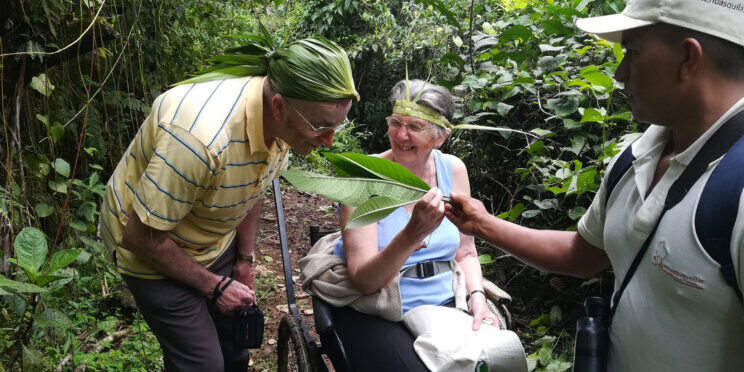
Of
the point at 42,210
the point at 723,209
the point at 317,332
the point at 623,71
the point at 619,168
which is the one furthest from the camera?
the point at 42,210

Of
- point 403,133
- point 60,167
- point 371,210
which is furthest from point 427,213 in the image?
point 60,167

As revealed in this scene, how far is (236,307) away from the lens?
86.3 inches

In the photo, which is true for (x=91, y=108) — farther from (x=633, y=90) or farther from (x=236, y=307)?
(x=633, y=90)

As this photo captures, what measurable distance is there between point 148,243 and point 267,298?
89.8 inches

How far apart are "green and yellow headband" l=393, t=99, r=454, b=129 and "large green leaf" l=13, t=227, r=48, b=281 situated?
1.42 metres

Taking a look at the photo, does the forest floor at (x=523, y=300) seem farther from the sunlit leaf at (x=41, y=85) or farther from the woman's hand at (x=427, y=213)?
the sunlit leaf at (x=41, y=85)

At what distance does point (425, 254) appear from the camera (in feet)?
7.20

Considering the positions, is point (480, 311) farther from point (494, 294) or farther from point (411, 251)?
point (411, 251)

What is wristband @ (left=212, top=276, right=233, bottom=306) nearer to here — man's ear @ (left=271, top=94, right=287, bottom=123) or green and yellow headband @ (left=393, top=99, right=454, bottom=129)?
man's ear @ (left=271, top=94, right=287, bottom=123)

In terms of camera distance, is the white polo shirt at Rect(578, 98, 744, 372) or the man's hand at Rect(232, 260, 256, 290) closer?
the white polo shirt at Rect(578, 98, 744, 372)

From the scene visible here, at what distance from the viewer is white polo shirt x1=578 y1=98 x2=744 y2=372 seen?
1.04m

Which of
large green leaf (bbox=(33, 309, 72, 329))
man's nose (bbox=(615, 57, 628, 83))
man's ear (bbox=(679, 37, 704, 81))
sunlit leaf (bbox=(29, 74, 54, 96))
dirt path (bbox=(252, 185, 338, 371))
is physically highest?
man's ear (bbox=(679, 37, 704, 81))

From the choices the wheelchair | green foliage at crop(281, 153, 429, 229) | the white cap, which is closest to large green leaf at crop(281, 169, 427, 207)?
green foliage at crop(281, 153, 429, 229)

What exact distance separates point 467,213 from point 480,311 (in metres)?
0.56
